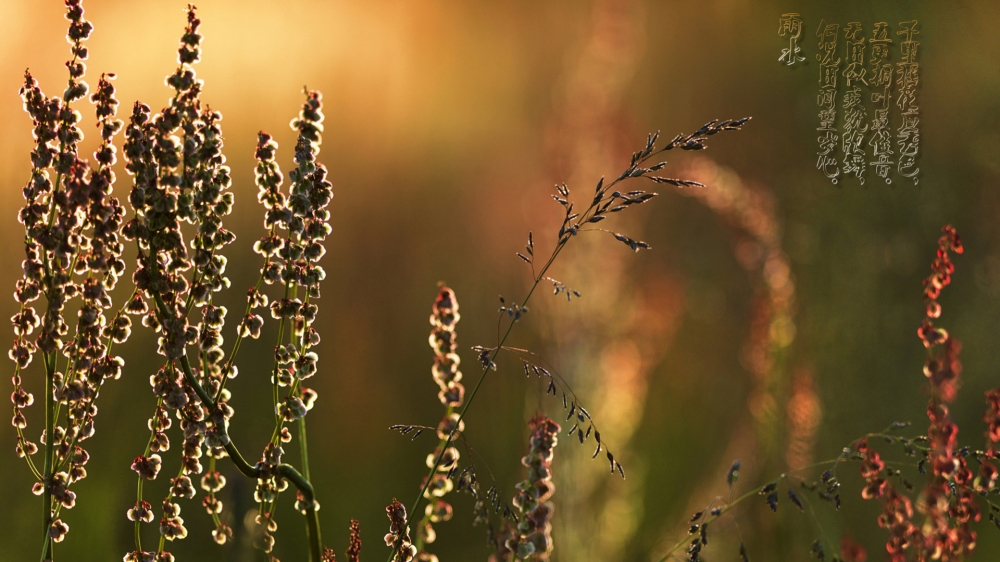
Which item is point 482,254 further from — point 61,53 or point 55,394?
point 55,394

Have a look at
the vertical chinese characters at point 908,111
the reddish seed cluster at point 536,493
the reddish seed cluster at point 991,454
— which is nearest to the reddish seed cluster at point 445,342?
the reddish seed cluster at point 536,493

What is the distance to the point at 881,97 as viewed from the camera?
3867mm

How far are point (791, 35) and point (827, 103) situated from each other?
0.39 metres

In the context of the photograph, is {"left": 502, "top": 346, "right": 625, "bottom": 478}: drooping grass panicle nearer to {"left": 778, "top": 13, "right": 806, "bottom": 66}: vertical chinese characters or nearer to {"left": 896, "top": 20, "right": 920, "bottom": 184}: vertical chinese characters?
{"left": 896, "top": 20, "right": 920, "bottom": 184}: vertical chinese characters

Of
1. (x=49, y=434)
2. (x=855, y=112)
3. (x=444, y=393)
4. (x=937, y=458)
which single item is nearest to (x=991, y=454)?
(x=937, y=458)

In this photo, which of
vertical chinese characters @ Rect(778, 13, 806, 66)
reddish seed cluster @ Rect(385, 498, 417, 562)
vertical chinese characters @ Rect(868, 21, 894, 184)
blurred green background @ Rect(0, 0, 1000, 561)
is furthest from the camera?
vertical chinese characters @ Rect(778, 13, 806, 66)

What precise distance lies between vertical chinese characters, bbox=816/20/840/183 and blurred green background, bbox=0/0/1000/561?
86mm

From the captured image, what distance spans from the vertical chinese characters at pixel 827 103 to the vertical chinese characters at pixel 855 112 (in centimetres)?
Answer: 6

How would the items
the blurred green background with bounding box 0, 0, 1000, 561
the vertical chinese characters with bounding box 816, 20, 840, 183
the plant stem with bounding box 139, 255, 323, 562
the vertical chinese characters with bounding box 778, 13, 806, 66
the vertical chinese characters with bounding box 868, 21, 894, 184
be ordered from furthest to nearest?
1. the vertical chinese characters with bounding box 778, 13, 806, 66
2. the vertical chinese characters with bounding box 816, 20, 840, 183
3. the vertical chinese characters with bounding box 868, 21, 894, 184
4. the blurred green background with bounding box 0, 0, 1000, 561
5. the plant stem with bounding box 139, 255, 323, 562

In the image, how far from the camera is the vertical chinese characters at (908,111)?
3775 mm

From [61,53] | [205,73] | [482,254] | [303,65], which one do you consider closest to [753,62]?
[482,254]

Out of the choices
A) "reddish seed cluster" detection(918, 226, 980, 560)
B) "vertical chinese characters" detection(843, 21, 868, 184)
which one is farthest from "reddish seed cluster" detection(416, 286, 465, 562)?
"vertical chinese characters" detection(843, 21, 868, 184)

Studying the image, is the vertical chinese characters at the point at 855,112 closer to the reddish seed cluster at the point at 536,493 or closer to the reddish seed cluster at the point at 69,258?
the reddish seed cluster at the point at 536,493

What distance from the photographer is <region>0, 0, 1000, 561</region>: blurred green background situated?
2533mm
